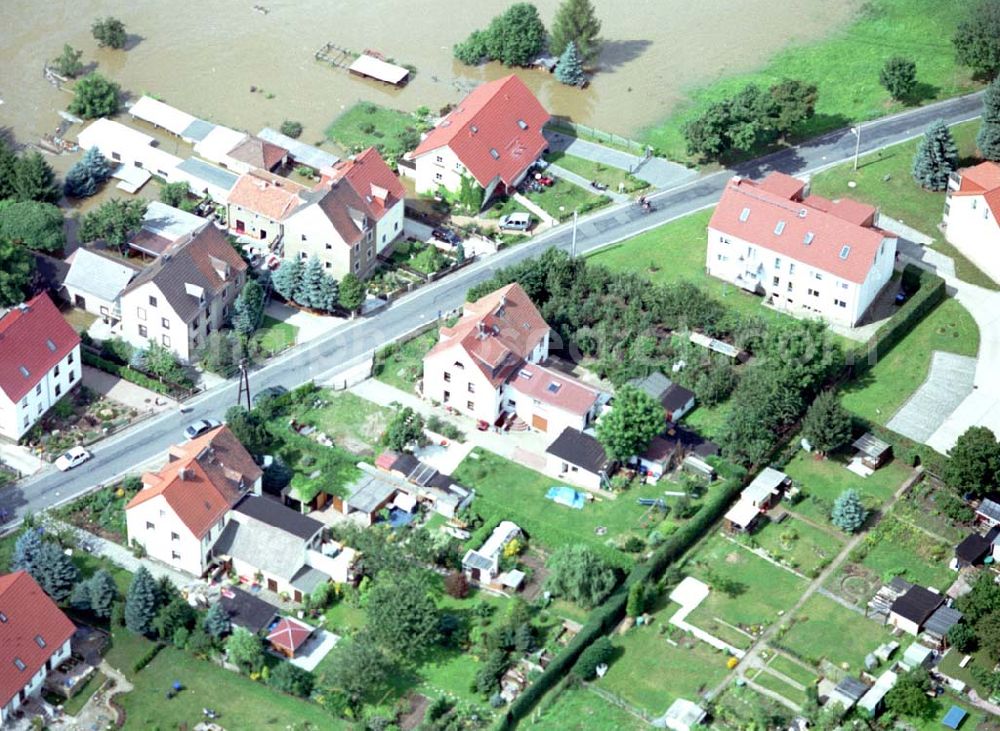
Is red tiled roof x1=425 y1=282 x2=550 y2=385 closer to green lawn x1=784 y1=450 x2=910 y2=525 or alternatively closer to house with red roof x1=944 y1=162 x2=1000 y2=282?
green lawn x1=784 y1=450 x2=910 y2=525

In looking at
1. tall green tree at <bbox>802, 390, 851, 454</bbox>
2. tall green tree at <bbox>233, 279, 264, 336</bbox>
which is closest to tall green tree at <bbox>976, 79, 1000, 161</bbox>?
tall green tree at <bbox>802, 390, 851, 454</bbox>

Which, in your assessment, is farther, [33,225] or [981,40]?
[981,40]

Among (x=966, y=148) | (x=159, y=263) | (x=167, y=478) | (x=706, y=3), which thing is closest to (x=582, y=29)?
(x=706, y=3)

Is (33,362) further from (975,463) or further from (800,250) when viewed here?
(975,463)

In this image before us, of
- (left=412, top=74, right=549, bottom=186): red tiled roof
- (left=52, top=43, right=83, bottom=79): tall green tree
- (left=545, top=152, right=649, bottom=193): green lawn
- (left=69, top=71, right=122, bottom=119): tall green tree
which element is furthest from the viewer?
(left=52, top=43, right=83, bottom=79): tall green tree

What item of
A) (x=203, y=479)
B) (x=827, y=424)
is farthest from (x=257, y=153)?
(x=827, y=424)

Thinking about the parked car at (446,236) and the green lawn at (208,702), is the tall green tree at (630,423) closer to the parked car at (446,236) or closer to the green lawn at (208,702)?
the green lawn at (208,702)
